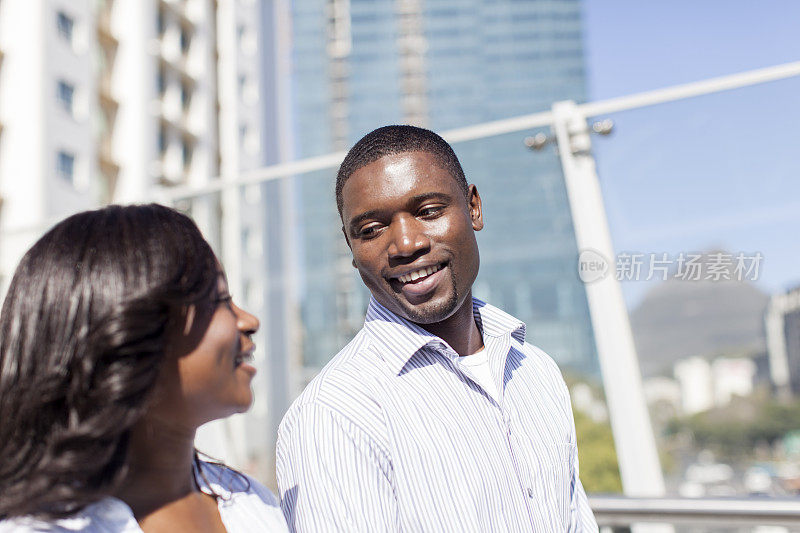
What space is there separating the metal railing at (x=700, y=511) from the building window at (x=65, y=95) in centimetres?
2158

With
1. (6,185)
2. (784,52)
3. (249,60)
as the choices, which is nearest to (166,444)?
(784,52)

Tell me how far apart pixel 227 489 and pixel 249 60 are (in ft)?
110

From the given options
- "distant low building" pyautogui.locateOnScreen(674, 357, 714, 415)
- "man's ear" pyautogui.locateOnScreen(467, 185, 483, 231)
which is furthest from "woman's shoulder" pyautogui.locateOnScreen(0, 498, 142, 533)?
"distant low building" pyautogui.locateOnScreen(674, 357, 714, 415)

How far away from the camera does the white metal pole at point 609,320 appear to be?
105 inches

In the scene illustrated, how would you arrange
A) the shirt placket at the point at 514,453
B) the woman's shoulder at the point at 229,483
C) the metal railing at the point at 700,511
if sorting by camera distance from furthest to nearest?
1. the metal railing at the point at 700,511
2. the shirt placket at the point at 514,453
3. the woman's shoulder at the point at 229,483

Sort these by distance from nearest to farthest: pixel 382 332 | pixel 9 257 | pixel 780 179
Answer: pixel 382 332
pixel 780 179
pixel 9 257

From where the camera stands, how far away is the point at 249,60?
33031mm

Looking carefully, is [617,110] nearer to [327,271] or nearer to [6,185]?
[327,271]

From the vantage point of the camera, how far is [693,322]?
277 centimetres

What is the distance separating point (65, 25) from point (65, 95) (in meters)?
2.29

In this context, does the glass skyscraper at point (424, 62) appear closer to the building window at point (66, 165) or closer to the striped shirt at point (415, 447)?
the building window at point (66, 165)

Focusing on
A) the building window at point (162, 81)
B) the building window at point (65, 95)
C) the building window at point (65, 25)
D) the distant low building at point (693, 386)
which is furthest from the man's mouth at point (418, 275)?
the building window at point (162, 81)

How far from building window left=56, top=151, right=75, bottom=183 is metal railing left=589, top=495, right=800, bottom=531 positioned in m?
20.6

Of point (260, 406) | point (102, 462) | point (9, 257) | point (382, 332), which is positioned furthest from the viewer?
point (9, 257)
